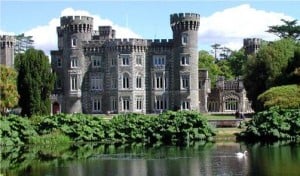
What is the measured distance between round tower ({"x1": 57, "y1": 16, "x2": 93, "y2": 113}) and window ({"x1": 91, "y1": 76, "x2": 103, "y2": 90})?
4.32 feet

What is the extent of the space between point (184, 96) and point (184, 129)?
24.0 metres

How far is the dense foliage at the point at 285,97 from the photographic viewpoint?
50.7m

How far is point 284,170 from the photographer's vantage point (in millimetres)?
29609

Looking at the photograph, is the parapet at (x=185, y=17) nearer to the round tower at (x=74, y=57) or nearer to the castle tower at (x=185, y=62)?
the castle tower at (x=185, y=62)

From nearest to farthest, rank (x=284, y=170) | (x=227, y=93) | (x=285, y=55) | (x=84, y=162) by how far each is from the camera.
A: (x=284, y=170) < (x=84, y=162) < (x=285, y=55) < (x=227, y=93)

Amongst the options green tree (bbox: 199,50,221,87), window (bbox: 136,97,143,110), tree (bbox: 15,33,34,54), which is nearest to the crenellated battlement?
window (bbox: 136,97,143,110)

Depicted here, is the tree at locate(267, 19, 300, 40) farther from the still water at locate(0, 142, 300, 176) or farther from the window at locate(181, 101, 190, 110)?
the still water at locate(0, 142, 300, 176)

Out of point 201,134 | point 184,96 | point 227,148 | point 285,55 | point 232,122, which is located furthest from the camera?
point 184,96

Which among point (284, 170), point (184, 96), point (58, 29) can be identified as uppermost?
point (58, 29)

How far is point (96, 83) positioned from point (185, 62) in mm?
10206

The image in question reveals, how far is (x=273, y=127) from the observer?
155ft

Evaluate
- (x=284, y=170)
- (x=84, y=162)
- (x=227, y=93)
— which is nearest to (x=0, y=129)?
(x=84, y=162)

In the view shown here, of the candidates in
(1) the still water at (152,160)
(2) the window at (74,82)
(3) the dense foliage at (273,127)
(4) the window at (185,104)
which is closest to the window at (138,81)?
(4) the window at (185,104)

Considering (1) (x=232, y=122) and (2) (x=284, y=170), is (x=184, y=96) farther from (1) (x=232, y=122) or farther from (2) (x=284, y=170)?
(2) (x=284, y=170)
